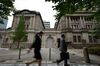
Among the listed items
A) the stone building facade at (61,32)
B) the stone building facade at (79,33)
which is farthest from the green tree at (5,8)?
the stone building facade at (79,33)

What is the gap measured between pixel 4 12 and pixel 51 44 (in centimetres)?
2407

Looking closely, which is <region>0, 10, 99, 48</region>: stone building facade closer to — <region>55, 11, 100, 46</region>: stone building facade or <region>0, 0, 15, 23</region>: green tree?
<region>55, 11, 100, 46</region>: stone building facade

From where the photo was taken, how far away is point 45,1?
10.5 meters

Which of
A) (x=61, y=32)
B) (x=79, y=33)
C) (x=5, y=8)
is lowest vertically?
(x=79, y=33)

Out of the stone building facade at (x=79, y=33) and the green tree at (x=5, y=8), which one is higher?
the green tree at (x=5, y=8)

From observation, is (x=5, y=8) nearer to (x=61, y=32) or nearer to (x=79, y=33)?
(x=61, y=32)

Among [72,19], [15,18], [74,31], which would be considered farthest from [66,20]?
[15,18]

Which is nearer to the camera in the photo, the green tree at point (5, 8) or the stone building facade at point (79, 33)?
the green tree at point (5, 8)

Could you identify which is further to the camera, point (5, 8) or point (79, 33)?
point (79, 33)

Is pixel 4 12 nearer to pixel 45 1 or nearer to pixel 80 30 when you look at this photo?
pixel 45 1

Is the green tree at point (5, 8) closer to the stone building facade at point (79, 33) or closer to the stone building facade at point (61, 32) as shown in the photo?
the stone building facade at point (61, 32)

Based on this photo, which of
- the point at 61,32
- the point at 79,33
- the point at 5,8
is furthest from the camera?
the point at 79,33

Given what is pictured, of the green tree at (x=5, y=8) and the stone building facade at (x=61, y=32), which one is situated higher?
the green tree at (x=5, y=8)

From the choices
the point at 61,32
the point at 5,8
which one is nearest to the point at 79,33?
the point at 61,32
